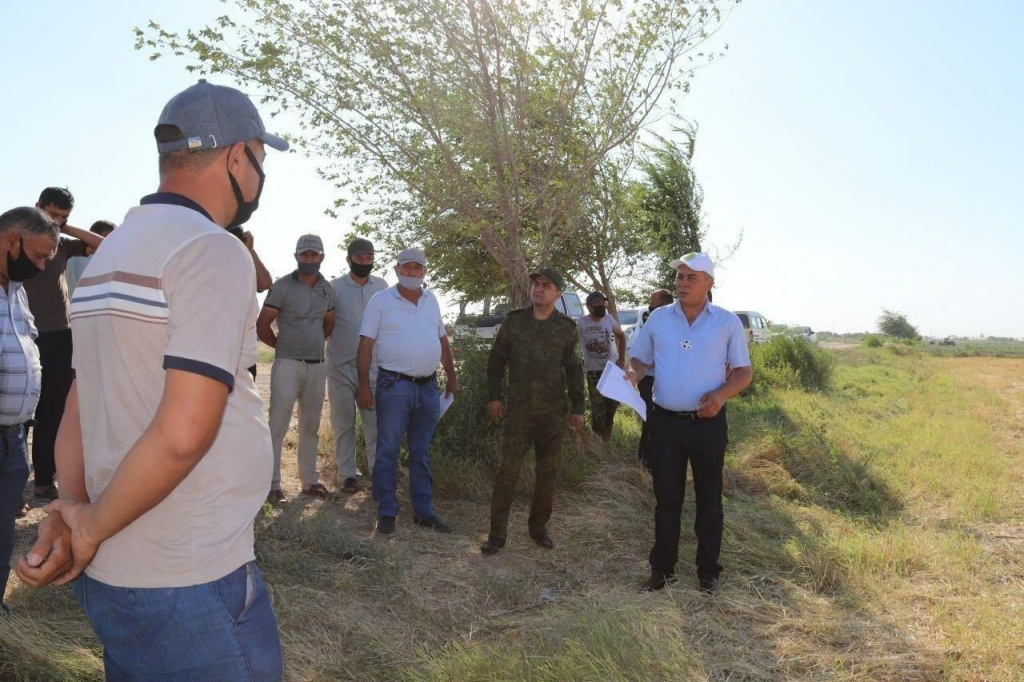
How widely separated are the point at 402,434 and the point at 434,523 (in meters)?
0.72

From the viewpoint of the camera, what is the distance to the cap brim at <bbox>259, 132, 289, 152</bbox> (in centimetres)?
181

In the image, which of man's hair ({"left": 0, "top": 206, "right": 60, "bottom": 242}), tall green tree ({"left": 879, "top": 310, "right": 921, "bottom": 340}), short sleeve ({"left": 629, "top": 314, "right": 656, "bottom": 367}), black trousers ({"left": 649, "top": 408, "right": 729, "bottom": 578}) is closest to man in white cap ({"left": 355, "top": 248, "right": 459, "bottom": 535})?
short sleeve ({"left": 629, "top": 314, "right": 656, "bottom": 367})

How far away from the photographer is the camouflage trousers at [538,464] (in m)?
5.61

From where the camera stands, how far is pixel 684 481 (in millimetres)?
4855

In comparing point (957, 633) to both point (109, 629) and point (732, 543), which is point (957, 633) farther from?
point (109, 629)

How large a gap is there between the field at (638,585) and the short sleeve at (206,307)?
7.29ft

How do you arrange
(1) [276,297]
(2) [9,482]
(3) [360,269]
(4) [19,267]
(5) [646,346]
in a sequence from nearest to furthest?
(2) [9,482]
(4) [19,267]
(5) [646,346]
(1) [276,297]
(3) [360,269]

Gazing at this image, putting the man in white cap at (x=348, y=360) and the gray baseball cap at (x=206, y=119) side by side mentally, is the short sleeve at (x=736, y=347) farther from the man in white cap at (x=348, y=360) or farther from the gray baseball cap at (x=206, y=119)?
the gray baseball cap at (x=206, y=119)

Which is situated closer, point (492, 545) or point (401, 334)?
point (492, 545)

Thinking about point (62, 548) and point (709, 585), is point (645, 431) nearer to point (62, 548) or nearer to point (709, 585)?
point (709, 585)

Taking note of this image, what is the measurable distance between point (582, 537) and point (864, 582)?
1934mm

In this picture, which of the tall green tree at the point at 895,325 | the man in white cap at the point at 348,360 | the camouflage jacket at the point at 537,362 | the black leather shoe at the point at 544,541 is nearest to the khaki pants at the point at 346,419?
the man in white cap at the point at 348,360

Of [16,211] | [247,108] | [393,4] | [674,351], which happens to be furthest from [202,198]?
[393,4]

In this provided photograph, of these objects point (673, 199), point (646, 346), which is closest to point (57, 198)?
point (646, 346)
